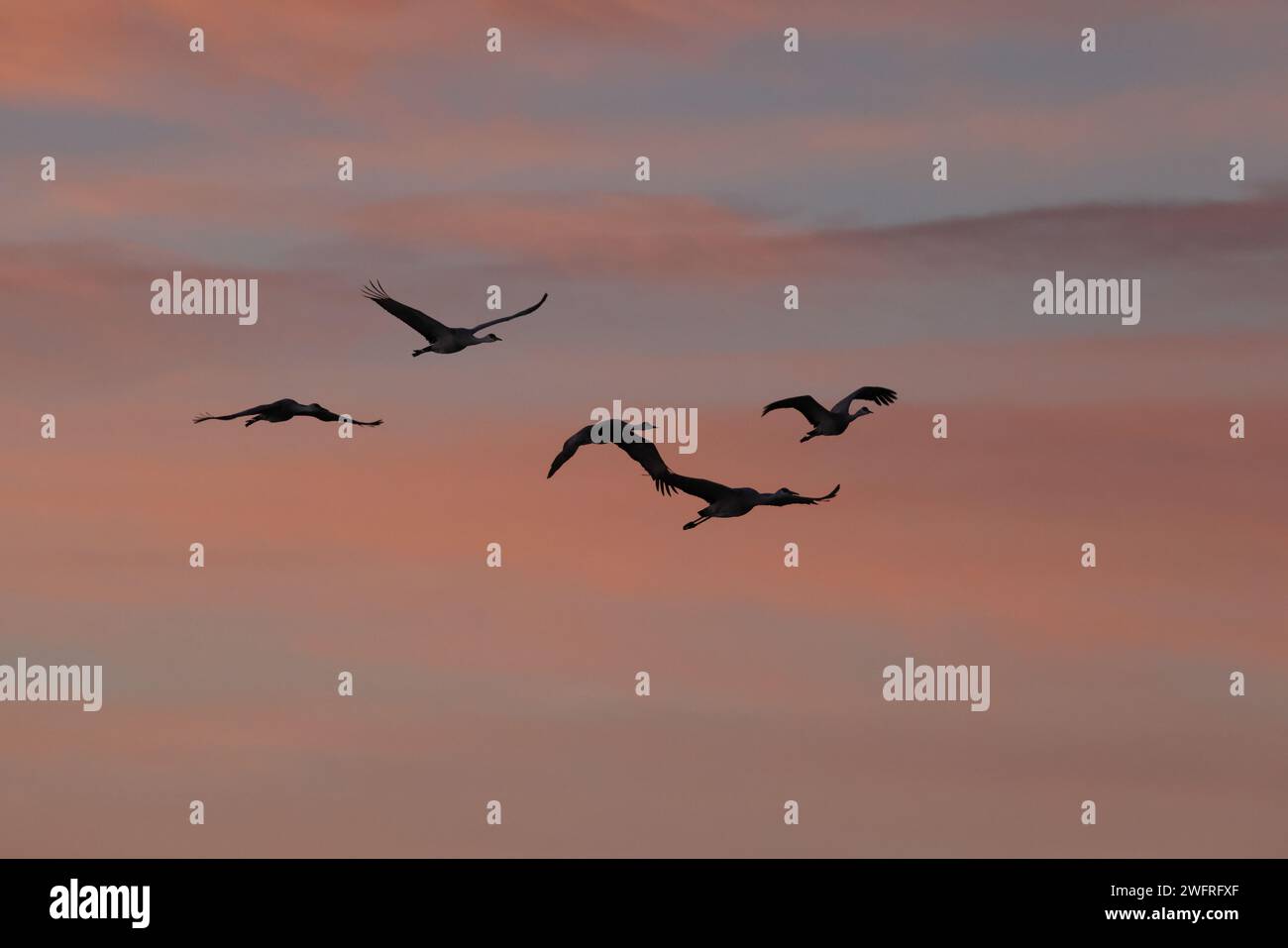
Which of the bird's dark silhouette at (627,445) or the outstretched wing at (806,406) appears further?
the outstretched wing at (806,406)

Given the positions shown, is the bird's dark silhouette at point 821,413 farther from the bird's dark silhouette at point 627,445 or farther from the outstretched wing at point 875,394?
the bird's dark silhouette at point 627,445

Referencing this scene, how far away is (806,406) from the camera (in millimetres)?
77625

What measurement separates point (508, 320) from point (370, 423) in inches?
221

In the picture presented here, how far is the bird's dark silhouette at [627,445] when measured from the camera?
211ft

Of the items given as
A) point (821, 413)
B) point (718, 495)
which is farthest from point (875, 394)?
point (718, 495)

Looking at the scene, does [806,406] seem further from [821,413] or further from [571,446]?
[571,446]

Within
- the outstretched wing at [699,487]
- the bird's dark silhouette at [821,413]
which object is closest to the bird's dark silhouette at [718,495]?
the outstretched wing at [699,487]

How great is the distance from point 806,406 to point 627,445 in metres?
13.1

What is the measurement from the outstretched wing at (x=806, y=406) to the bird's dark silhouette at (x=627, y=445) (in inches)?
379

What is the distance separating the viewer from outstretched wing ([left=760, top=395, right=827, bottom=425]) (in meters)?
76.7

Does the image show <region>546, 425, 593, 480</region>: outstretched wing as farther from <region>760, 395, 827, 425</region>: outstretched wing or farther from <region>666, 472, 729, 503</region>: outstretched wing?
<region>760, 395, 827, 425</region>: outstretched wing

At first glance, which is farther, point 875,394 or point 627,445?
point 875,394
